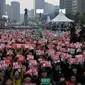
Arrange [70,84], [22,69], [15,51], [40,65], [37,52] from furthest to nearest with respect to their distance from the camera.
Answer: [15,51]
[37,52]
[40,65]
[22,69]
[70,84]

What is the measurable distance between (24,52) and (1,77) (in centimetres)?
598

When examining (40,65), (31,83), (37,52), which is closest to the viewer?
(31,83)

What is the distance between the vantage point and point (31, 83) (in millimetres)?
10336

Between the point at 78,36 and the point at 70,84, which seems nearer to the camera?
the point at 70,84

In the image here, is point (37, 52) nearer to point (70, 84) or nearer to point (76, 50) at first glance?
point (76, 50)

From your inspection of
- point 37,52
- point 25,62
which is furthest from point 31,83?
point 37,52

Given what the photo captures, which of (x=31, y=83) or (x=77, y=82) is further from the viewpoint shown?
(x=77, y=82)

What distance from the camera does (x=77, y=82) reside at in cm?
1121

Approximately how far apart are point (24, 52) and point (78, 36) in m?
5.22

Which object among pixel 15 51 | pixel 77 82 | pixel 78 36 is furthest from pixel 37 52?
pixel 78 36

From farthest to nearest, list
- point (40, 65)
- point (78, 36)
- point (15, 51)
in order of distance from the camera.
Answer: point (78, 36) < point (15, 51) < point (40, 65)

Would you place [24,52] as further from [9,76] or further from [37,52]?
[9,76]

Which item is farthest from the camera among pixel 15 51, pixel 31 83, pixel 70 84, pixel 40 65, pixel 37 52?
pixel 15 51

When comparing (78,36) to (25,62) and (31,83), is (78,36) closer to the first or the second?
(25,62)
